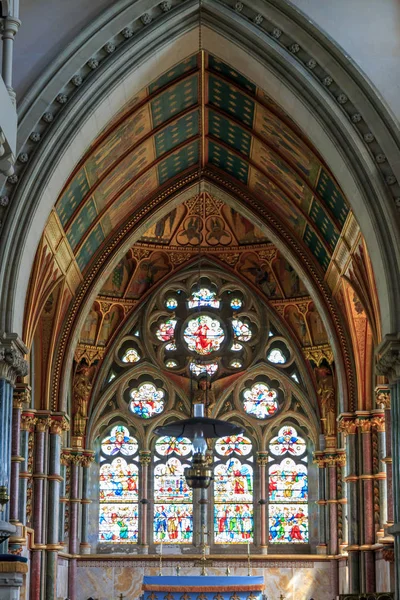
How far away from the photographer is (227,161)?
79.5ft

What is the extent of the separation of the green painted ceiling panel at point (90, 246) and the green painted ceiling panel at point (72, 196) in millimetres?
A: 1809

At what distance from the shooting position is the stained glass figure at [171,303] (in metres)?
29.2

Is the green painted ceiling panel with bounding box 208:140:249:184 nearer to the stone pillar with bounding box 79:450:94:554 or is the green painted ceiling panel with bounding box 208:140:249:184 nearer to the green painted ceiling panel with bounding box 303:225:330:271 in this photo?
the green painted ceiling panel with bounding box 303:225:330:271

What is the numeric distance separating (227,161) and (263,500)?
864 cm

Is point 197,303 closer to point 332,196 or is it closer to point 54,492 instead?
point 54,492

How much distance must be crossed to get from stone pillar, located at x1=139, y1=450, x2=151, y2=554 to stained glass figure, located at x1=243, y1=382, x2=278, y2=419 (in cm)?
285

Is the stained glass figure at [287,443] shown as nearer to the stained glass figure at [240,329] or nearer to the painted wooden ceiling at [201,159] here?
the stained glass figure at [240,329]

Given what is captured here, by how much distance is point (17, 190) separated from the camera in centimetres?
1772

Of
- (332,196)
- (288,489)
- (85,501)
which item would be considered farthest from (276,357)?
(332,196)

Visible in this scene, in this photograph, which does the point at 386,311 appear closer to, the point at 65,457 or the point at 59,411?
the point at 59,411

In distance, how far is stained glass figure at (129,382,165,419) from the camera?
93.9ft

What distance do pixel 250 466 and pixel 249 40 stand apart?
13.1 meters

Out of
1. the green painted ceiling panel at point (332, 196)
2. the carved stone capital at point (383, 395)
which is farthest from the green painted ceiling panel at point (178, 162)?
the carved stone capital at point (383, 395)

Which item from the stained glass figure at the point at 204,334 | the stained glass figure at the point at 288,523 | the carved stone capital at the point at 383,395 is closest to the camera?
the carved stone capital at the point at 383,395
